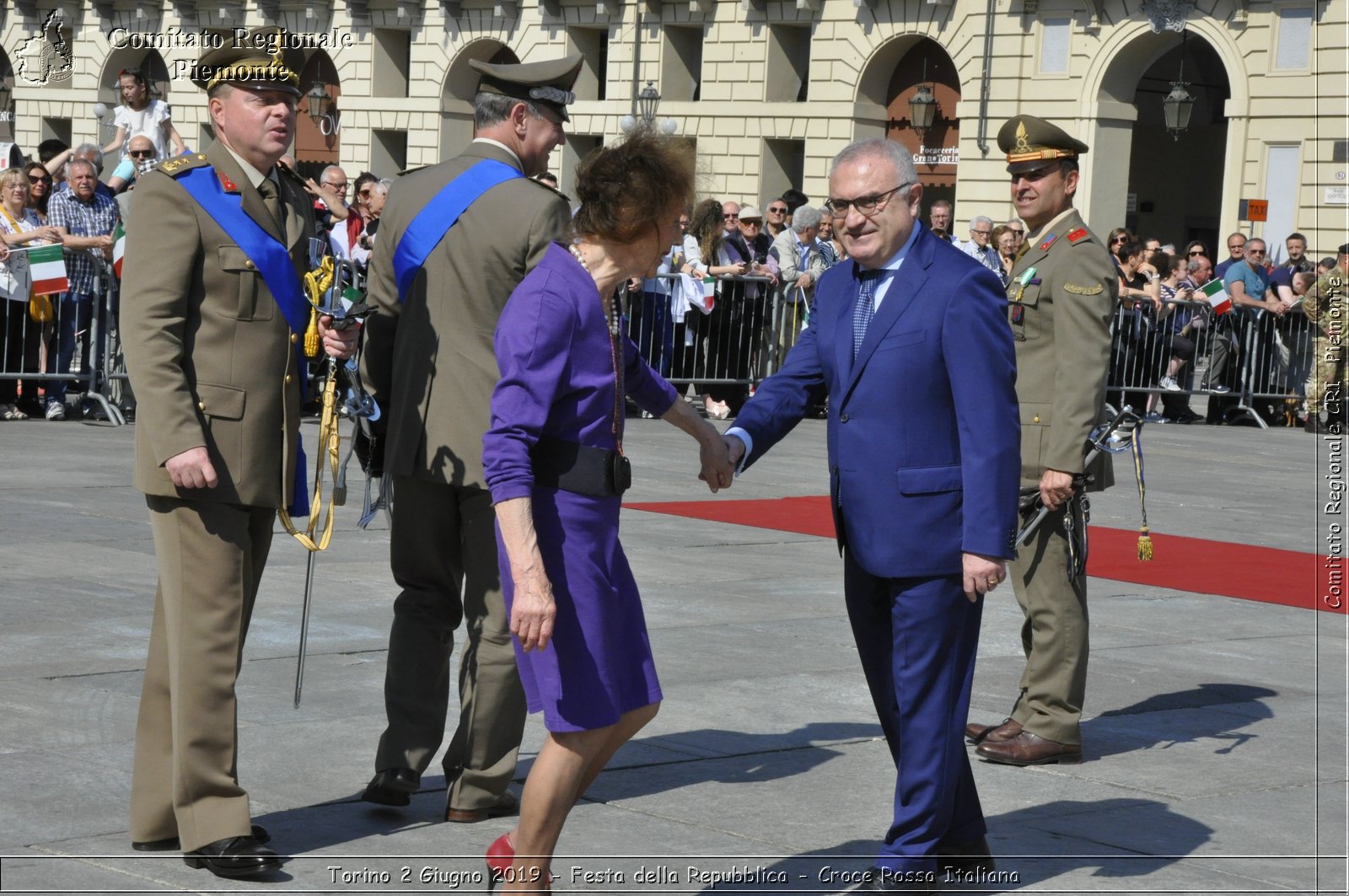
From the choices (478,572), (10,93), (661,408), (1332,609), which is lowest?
(1332,609)

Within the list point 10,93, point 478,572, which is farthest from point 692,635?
point 10,93

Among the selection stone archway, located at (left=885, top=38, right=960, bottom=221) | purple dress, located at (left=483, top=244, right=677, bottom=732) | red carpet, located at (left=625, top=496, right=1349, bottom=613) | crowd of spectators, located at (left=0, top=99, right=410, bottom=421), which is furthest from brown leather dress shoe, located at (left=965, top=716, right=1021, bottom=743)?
stone archway, located at (left=885, top=38, right=960, bottom=221)

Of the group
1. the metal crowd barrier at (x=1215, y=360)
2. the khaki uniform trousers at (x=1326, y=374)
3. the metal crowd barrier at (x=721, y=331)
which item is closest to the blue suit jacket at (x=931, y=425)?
the khaki uniform trousers at (x=1326, y=374)

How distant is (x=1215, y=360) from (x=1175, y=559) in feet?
34.3

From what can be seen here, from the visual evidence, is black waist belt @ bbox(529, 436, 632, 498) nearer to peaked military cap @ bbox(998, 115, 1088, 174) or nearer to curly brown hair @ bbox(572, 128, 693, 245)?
curly brown hair @ bbox(572, 128, 693, 245)

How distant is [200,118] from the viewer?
4516cm

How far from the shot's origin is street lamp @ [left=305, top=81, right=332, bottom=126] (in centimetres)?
4134

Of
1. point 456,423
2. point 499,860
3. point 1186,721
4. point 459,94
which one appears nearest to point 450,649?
point 456,423

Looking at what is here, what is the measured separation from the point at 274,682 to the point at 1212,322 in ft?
51.8

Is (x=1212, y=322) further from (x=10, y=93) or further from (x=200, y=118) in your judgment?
(x=10, y=93)

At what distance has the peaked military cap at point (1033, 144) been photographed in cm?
610

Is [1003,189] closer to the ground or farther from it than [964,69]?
closer to the ground

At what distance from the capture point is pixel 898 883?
4488 mm

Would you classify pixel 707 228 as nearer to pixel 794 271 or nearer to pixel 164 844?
pixel 794 271
